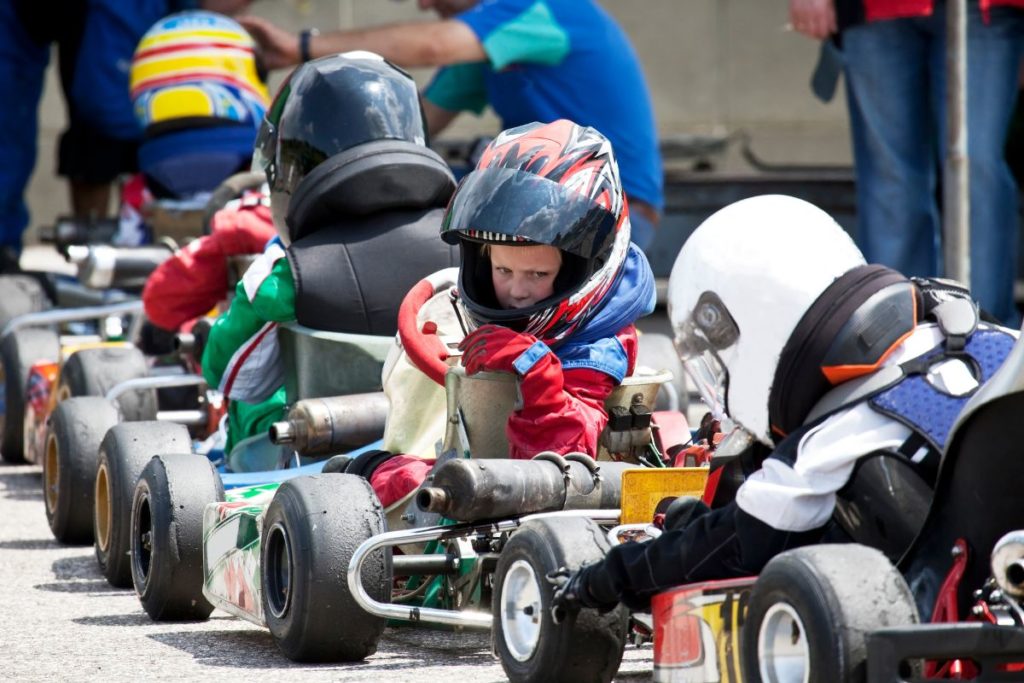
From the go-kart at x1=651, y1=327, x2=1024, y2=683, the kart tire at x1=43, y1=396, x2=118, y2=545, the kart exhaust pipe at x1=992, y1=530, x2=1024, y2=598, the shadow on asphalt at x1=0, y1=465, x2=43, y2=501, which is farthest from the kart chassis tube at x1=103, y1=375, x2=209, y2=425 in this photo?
the kart exhaust pipe at x1=992, y1=530, x2=1024, y2=598

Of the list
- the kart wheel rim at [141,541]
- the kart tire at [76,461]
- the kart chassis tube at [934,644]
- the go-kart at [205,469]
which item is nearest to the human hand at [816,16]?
the go-kart at [205,469]

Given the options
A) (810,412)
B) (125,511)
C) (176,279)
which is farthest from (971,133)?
(810,412)

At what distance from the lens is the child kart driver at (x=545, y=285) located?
3.62 m

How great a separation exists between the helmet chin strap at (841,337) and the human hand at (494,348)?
2.83ft

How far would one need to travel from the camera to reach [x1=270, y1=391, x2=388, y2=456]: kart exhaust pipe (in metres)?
4.22

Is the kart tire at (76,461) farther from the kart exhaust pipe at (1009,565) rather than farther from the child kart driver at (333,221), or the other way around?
the kart exhaust pipe at (1009,565)

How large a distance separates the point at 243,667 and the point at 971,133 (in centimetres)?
379

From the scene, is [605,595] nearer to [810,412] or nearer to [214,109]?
[810,412]

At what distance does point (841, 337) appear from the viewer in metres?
2.77

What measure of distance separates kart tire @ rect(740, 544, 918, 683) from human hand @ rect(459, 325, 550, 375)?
106 cm

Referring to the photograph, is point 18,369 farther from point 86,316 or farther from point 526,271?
point 526,271

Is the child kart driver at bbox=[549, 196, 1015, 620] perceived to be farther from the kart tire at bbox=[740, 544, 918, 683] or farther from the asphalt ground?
the asphalt ground

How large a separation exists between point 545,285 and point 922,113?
3.07 meters

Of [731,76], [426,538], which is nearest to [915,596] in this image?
[426,538]
